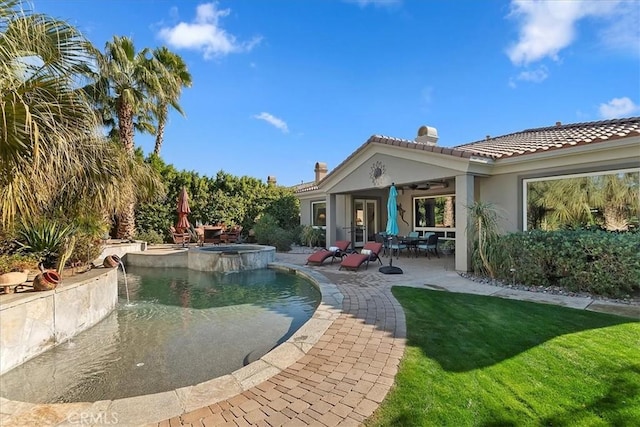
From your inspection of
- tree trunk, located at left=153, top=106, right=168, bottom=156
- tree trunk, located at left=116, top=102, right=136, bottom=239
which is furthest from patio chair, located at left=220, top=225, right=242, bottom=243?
tree trunk, located at left=153, top=106, right=168, bottom=156

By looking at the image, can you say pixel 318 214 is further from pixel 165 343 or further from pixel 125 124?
pixel 165 343

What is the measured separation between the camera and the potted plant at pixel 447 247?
54.7ft

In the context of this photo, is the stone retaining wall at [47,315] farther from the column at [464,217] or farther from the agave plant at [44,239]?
the column at [464,217]

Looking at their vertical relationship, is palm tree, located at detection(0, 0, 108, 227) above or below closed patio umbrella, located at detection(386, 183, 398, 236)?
above

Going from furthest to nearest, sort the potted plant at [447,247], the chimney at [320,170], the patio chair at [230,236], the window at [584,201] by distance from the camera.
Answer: the chimney at [320,170], the patio chair at [230,236], the potted plant at [447,247], the window at [584,201]

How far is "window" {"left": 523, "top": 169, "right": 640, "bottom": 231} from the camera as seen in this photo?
9289 millimetres

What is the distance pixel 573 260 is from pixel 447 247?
8103 millimetres

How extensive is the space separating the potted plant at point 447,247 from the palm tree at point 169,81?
17.6m

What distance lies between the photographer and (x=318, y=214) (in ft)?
74.2

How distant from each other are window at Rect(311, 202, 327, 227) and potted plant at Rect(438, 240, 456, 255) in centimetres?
793

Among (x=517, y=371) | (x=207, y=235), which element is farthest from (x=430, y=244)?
(x=207, y=235)

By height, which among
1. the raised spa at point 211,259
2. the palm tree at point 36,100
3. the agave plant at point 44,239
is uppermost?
the palm tree at point 36,100

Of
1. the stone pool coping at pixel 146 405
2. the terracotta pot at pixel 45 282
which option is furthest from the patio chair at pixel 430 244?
the terracotta pot at pixel 45 282

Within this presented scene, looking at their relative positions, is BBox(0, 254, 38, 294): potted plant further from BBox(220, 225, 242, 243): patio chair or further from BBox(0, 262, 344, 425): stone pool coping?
BBox(220, 225, 242, 243): patio chair
